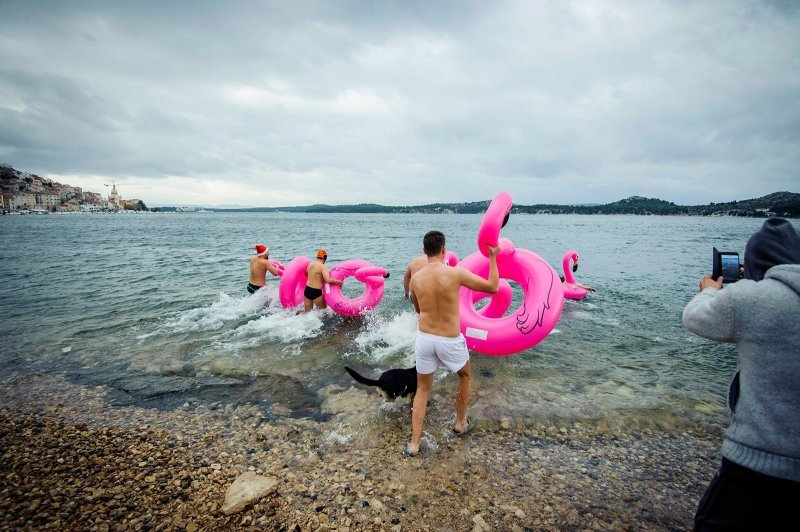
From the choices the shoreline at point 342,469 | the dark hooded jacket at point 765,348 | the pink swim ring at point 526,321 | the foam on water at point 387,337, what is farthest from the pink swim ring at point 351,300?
the dark hooded jacket at point 765,348

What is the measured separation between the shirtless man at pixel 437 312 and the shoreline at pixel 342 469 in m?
0.62

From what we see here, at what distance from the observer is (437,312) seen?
11.7 ft

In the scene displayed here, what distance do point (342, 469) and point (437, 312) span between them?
1726 mm

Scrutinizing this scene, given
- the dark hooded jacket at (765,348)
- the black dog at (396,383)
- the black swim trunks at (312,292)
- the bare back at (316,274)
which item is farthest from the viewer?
the black swim trunks at (312,292)

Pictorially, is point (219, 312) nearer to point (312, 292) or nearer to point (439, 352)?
point (312, 292)

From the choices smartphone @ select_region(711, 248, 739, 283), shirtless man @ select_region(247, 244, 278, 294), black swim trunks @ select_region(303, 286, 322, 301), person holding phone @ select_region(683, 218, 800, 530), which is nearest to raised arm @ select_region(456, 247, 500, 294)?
smartphone @ select_region(711, 248, 739, 283)

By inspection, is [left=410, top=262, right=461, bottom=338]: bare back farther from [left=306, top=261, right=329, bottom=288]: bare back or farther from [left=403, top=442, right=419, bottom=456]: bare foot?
[left=306, top=261, right=329, bottom=288]: bare back

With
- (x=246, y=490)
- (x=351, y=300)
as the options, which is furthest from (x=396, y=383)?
(x=351, y=300)

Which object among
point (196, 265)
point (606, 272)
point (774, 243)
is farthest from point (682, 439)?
point (196, 265)

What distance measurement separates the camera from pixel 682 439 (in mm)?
4031

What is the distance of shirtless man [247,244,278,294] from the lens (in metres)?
9.32

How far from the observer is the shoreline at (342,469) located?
2840 millimetres

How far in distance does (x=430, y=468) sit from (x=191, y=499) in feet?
6.76

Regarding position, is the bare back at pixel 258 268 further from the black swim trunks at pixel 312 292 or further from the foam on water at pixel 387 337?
the foam on water at pixel 387 337
